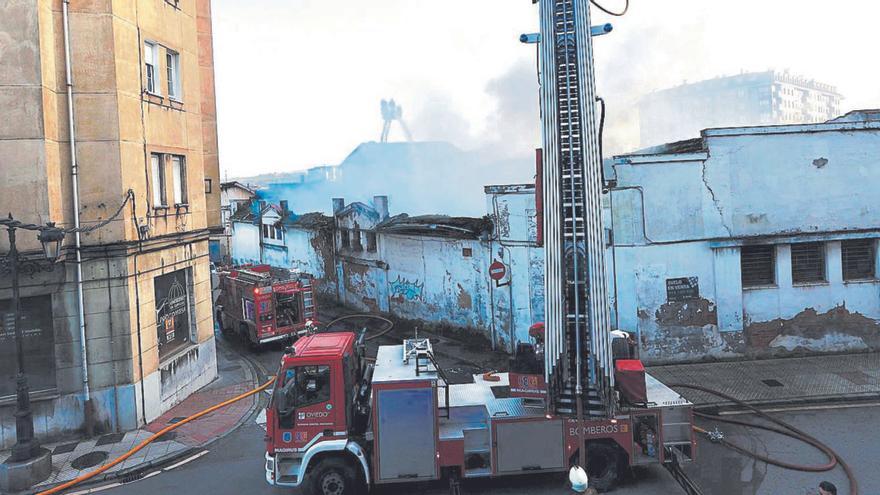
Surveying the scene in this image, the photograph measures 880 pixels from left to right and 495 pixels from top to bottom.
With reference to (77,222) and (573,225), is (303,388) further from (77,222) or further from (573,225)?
(77,222)

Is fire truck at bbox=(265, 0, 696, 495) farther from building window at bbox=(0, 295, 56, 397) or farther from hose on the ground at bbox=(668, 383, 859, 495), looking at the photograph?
building window at bbox=(0, 295, 56, 397)

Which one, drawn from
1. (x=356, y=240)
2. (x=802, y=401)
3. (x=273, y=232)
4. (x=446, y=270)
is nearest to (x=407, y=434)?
Answer: (x=802, y=401)

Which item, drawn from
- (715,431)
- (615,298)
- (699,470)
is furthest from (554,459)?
(615,298)

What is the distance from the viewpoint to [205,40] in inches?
750

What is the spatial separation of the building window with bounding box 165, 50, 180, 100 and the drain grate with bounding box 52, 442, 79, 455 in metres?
9.01

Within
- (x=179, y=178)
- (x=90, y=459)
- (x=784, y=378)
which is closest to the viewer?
(x=90, y=459)

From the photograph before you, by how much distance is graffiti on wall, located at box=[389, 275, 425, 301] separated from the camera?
2336cm

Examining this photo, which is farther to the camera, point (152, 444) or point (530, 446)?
point (152, 444)

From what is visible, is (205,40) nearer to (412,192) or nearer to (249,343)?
(249,343)

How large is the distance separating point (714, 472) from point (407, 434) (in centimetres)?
543

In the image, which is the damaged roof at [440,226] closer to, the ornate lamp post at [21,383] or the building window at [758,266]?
the building window at [758,266]

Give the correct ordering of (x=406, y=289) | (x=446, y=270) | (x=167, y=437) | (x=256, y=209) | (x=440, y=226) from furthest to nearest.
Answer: (x=256, y=209), (x=406, y=289), (x=446, y=270), (x=440, y=226), (x=167, y=437)

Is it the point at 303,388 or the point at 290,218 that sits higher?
the point at 290,218

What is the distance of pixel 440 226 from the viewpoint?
21531 millimetres
